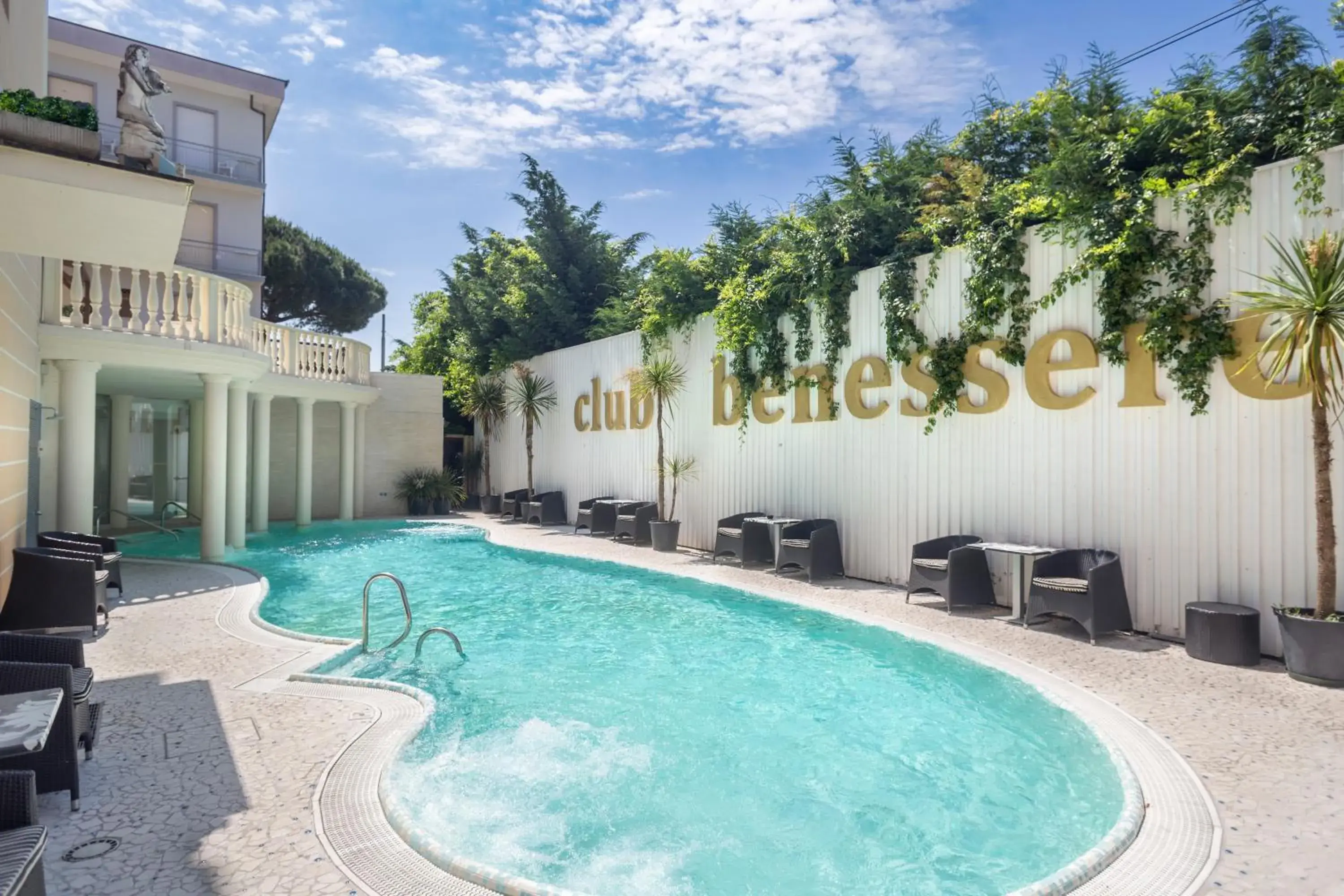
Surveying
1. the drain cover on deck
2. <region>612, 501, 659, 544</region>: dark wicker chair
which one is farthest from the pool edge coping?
<region>612, 501, 659, 544</region>: dark wicker chair

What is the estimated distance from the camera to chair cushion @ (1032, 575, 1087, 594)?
6.49 meters

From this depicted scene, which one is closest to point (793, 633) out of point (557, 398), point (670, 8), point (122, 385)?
point (670, 8)

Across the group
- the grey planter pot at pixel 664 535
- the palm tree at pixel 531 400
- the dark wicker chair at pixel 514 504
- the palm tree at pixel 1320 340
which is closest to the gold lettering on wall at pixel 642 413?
the grey planter pot at pixel 664 535

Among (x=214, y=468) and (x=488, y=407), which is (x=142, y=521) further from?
(x=488, y=407)

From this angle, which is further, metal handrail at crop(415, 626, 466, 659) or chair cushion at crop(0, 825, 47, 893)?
metal handrail at crop(415, 626, 466, 659)

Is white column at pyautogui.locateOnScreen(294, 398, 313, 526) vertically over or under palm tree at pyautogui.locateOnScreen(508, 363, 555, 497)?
under

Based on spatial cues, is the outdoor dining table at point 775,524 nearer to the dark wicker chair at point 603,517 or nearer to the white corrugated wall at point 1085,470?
the white corrugated wall at point 1085,470

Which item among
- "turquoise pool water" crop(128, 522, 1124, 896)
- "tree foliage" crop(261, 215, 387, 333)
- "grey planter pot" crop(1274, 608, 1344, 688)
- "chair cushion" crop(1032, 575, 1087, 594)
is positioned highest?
"tree foliage" crop(261, 215, 387, 333)

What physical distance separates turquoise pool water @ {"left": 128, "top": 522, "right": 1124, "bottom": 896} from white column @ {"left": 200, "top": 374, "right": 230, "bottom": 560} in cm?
368

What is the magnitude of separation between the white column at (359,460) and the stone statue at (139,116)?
523 inches

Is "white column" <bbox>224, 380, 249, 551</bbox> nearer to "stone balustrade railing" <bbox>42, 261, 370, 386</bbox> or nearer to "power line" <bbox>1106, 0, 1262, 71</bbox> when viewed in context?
"stone balustrade railing" <bbox>42, 261, 370, 386</bbox>

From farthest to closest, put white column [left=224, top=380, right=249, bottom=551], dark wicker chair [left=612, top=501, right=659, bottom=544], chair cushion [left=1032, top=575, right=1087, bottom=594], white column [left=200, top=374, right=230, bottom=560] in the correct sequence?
dark wicker chair [left=612, top=501, right=659, bottom=544] → white column [left=224, top=380, right=249, bottom=551] → white column [left=200, top=374, right=230, bottom=560] → chair cushion [left=1032, top=575, right=1087, bottom=594]

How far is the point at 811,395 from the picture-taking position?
10531 millimetres

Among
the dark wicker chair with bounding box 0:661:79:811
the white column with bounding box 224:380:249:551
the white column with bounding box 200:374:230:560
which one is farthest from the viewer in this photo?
the white column with bounding box 224:380:249:551
